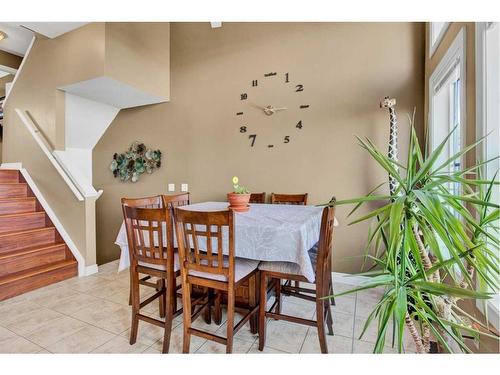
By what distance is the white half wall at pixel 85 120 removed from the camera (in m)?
3.61

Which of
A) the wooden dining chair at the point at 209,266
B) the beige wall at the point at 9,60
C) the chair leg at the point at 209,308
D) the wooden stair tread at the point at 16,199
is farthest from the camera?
the beige wall at the point at 9,60

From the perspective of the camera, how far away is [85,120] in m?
3.84

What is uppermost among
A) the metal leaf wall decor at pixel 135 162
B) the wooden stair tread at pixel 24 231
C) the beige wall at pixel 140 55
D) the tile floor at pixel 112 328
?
the beige wall at pixel 140 55

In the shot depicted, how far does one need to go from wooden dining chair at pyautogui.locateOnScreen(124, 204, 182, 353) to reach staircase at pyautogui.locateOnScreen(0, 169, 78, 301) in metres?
1.72

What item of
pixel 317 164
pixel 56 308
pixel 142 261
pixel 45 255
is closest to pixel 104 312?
pixel 56 308

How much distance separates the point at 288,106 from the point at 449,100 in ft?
5.19

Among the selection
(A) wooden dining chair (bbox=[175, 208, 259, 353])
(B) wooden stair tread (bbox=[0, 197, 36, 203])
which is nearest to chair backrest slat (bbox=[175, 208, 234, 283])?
(A) wooden dining chair (bbox=[175, 208, 259, 353])

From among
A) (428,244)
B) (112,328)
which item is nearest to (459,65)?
(428,244)

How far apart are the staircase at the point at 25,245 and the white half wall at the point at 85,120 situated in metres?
0.92

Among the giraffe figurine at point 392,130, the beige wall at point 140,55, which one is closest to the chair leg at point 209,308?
the giraffe figurine at point 392,130

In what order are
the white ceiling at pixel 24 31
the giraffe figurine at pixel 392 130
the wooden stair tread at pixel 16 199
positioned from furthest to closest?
the wooden stair tread at pixel 16 199, the white ceiling at pixel 24 31, the giraffe figurine at pixel 392 130

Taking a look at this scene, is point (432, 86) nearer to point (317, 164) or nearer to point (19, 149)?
point (317, 164)

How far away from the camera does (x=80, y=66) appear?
311cm

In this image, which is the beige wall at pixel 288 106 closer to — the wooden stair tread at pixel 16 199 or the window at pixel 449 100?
the window at pixel 449 100
